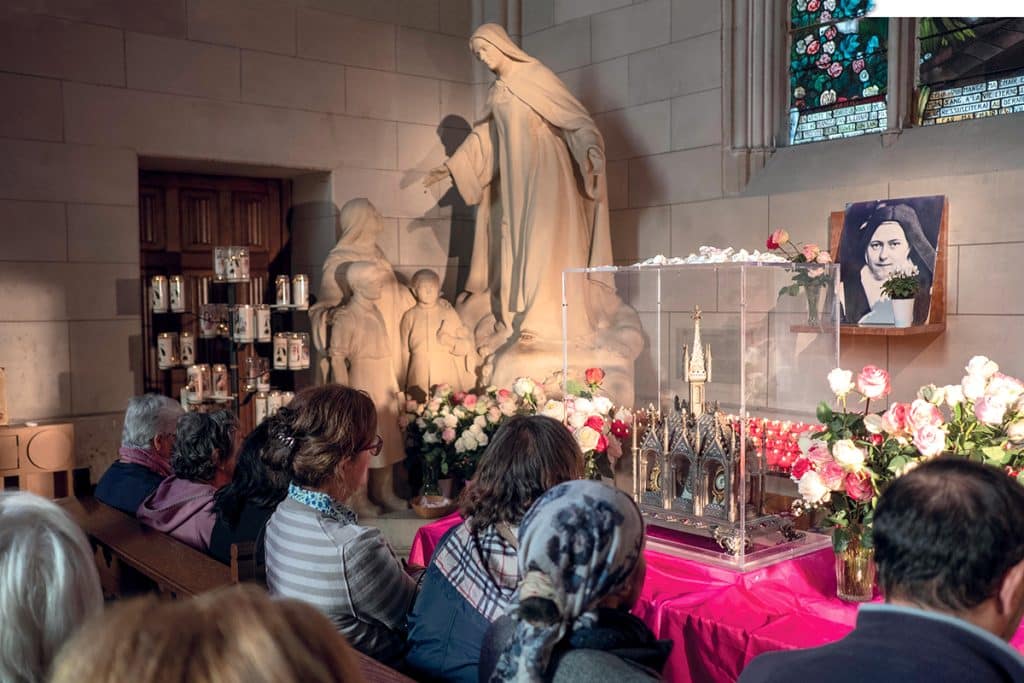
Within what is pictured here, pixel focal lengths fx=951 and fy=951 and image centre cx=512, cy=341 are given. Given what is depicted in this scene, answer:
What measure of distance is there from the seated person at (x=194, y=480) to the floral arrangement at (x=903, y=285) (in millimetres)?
3062

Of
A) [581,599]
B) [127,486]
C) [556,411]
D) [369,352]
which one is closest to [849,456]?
[581,599]

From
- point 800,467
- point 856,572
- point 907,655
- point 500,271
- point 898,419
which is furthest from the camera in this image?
point 500,271

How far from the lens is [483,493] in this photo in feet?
6.76

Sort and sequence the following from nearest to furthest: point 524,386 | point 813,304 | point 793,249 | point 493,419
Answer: point 813,304, point 524,386, point 493,419, point 793,249

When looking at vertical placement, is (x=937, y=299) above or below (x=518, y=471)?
above

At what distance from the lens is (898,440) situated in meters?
2.40

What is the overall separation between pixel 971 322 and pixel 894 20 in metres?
1.68

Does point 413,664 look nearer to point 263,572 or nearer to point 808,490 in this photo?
point 263,572

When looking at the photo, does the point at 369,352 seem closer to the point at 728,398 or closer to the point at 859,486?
the point at 728,398

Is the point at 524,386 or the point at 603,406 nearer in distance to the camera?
the point at 603,406

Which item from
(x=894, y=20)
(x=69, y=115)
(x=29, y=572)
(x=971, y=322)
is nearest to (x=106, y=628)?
(x=29, y=572)

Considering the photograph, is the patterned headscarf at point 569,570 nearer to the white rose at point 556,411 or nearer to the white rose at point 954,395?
the white rose at point 954,395

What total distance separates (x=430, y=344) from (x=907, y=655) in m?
4.50

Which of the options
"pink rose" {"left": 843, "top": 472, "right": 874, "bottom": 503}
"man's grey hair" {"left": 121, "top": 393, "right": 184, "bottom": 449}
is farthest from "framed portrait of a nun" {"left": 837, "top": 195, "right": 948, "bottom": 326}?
"man's grey hair" {"left": 121, "top": 393, "right": 184, "bottom": 449}
